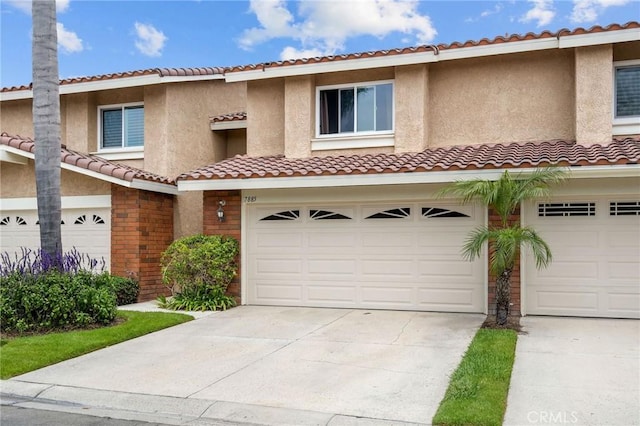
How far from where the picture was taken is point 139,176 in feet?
44.1

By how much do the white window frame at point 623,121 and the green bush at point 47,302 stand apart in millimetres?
10914

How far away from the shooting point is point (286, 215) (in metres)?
12.8

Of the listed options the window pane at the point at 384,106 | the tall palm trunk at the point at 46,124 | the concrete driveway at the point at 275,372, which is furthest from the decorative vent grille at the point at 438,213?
the tall palm trunk at the point at 46,124

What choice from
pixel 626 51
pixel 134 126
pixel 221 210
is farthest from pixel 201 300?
pixel 626 51

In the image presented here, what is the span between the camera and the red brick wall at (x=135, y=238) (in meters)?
13.6

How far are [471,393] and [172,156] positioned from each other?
37.2ft

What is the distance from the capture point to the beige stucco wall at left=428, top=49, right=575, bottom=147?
41.0 ft

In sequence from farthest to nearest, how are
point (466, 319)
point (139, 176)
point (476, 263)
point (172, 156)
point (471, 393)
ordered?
1. point (172, 156)
2. point (139, 176)
3. point (476, 263)
4. point (466, 319)
5. point (471, 393)

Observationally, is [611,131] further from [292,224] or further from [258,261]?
[258,261]

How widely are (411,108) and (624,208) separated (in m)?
4.94

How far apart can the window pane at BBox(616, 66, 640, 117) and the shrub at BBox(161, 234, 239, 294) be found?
895cm

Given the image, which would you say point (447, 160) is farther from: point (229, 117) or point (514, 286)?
point (229, 117)

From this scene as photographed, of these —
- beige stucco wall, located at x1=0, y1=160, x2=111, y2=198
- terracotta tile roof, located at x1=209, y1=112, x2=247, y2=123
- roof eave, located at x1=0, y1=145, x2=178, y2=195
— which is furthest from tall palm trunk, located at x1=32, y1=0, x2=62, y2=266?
terracotta tile roof, located at x1=209, y1=112, x2=247, y2=123

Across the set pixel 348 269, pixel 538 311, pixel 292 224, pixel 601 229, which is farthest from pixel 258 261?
pixel 601 229
